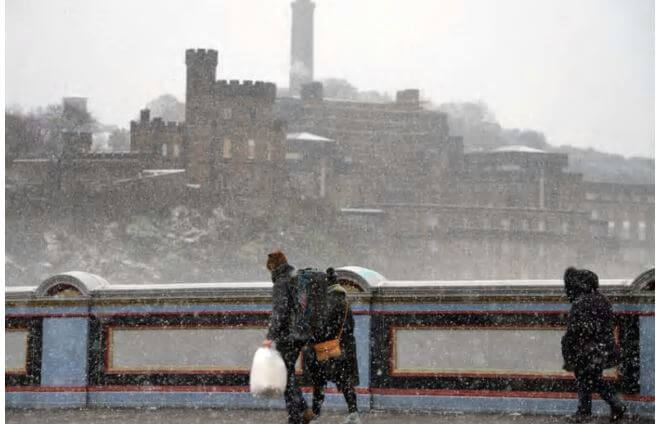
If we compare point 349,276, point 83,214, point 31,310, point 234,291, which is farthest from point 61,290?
point 83,214

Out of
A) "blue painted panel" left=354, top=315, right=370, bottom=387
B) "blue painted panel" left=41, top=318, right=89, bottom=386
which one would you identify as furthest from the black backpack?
"blue painted panel" left=41, top=318, right=89, bottom=386

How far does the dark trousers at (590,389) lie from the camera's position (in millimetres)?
6383

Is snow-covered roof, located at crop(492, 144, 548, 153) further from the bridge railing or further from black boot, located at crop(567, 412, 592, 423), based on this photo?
black boot, located at crop(567, 412, 592, 423)

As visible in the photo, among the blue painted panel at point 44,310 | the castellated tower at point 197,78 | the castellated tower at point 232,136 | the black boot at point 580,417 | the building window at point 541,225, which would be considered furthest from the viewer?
the building window at point 541,225

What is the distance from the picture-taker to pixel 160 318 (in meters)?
7.99

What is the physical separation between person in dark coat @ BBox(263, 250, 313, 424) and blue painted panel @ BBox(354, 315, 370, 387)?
126cm

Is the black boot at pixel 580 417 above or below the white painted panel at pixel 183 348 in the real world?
below

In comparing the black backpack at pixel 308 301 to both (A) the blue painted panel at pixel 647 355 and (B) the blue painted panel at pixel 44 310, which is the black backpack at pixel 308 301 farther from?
(B) the blue painted panel at pixel 44 310

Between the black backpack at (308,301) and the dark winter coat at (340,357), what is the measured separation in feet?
0.32

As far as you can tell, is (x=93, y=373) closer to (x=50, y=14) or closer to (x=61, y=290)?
(x=61, y=290)

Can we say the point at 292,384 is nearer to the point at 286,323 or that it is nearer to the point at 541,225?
the point at 286,323

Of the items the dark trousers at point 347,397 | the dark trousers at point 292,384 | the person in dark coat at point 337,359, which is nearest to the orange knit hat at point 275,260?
the person in dark coat at point 337,359

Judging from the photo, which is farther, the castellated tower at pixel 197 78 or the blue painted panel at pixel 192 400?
the castellated tower at pixel 197 78

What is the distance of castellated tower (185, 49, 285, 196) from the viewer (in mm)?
79375
